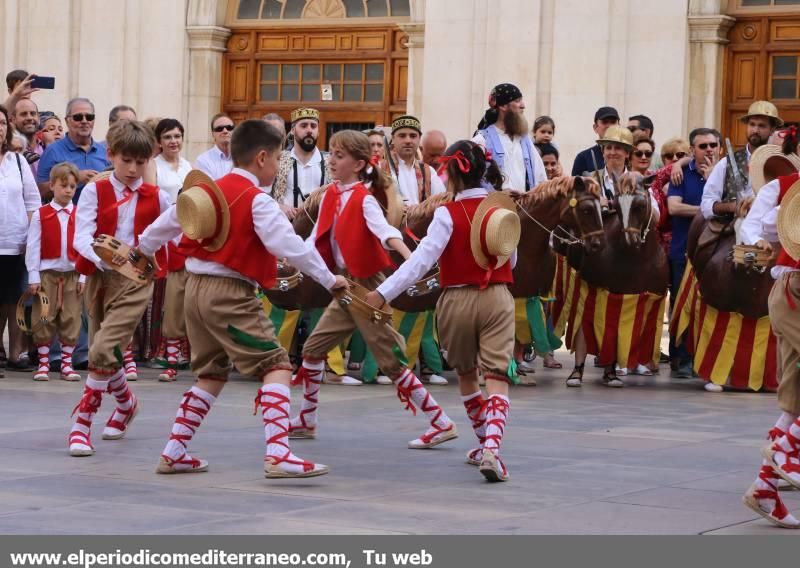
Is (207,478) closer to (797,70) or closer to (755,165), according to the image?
(755,165)

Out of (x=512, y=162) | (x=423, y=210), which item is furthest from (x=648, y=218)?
(x=423, y=210)

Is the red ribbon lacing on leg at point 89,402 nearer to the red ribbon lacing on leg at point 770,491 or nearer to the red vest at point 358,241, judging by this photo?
the red vest at point 358,241

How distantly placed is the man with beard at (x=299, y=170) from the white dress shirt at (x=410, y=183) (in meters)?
0.62

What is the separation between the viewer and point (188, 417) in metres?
8.19

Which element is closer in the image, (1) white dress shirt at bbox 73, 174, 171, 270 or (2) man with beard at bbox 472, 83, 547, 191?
(1) white dress shirt at bbox 73, 174, 171, 270

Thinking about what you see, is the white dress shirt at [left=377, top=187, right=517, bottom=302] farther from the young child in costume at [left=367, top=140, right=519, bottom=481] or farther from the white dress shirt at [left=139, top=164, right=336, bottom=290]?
the white dress shirt at [left=139, top=164, right=336, bottom=290]

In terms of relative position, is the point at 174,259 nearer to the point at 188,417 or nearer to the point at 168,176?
the point at 168,176

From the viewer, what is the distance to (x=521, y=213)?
12336 millimetres

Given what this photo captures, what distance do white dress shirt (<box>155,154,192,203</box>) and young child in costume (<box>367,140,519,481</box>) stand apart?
5178 mm

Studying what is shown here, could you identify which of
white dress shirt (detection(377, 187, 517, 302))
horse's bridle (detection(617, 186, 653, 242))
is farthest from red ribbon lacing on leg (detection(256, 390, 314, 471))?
horse's bridle (detection(617, 186, 653, 242))

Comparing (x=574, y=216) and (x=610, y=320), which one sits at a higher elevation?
(x=574, y=216)

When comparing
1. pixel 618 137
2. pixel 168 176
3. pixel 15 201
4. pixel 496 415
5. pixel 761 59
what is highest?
pixel 761 59

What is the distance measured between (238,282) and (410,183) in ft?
18.7

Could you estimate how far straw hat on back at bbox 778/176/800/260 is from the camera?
7.16m
